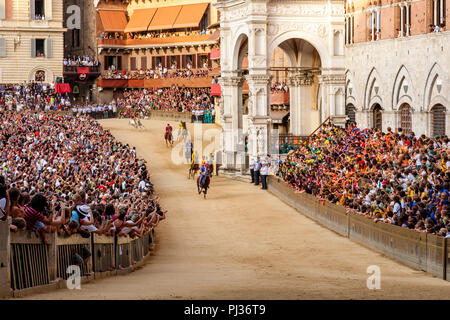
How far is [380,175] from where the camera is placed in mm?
26328

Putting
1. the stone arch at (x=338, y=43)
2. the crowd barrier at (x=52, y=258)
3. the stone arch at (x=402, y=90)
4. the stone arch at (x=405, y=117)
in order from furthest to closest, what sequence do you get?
the stone arch at (x=338, y=43), the stone arch at (x=405, y=117), the stone arch at (x=402, y=90), the crowd barrier at (x=52, y=258)

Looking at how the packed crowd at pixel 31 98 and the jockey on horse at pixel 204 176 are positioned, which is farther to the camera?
the packed crowd at pixel 31 98

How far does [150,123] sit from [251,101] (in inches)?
1211

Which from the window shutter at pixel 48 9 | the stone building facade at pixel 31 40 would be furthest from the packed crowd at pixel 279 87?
the window shutter at pixel 48 9

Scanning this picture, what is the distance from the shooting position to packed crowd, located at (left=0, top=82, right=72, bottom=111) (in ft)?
241

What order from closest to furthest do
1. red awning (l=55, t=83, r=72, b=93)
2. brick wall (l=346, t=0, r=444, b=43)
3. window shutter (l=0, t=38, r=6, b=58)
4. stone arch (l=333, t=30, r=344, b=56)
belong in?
brick wall (l=346, t=0, r=444, b=43) < stone arch (l=333, t=30, r=344, b=56) < red awning (l=55, t=83, r=72, b=93) < window shutter (l=0, t=38, r=6, b=58)

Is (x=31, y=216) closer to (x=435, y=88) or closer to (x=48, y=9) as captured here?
(x=435, y=88)

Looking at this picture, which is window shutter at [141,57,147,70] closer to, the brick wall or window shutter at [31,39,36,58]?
window shutter at [31,39,36,58]

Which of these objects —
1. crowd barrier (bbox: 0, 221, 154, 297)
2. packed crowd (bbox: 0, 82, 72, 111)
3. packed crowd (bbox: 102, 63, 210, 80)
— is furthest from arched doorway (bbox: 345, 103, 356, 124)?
Result: packed crowd (bbox: 102, 63, 210, 80)

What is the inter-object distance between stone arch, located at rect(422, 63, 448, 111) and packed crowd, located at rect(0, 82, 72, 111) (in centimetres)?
4391

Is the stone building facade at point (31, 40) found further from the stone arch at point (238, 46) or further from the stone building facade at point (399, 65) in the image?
the stone building facade at point (399, 65)

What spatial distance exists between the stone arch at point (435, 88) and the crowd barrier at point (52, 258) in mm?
19109

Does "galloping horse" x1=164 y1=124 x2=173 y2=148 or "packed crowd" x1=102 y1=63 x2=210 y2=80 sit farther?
"packed crowd" x1=102 y1=63 x2=210 y2=80

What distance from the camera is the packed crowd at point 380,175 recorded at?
21.4m
